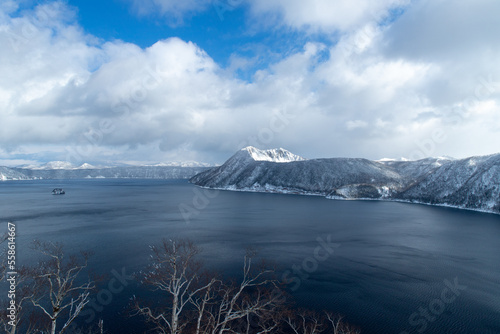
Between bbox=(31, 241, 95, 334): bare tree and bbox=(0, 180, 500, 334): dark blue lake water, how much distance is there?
10.1 ft

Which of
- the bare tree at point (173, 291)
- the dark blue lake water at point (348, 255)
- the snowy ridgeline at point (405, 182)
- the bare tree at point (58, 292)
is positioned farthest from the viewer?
the snowy ridgeline at point (405, 182)

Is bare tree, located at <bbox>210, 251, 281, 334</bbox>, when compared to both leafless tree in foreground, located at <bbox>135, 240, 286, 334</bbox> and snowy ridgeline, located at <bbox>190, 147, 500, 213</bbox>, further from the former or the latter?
snowy ridgeline, located at <bbox>190, 147, 500, 213</bbox>

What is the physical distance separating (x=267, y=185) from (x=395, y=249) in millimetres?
142494

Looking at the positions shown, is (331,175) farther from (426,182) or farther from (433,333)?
(433,333)

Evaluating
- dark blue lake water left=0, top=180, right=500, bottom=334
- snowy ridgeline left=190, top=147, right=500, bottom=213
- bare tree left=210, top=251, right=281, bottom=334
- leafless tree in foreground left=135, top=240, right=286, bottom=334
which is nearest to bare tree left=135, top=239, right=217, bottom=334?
leafless tree in foreground left=135, top=240, right=286, bottom=334

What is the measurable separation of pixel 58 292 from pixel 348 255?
45.5 metres

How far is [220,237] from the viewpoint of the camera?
58469 mm

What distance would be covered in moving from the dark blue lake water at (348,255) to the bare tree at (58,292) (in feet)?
10.1

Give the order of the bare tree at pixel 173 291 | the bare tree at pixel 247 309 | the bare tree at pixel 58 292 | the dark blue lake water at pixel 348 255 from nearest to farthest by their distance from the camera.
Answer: the bare tree at pixel 58 292 < the bare tree at pixel 173 291 < the bare tree at pixel 247 309 < the dark blue lake water at pixel 348 255

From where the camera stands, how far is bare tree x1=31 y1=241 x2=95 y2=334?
15.4 metres

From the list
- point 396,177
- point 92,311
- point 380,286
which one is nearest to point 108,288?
point 92,311

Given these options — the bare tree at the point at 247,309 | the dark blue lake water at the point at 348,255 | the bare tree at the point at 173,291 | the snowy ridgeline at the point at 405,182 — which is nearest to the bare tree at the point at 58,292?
the dark blue lake water at the point at 348,255

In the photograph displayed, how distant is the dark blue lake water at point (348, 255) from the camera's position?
93.1 ft

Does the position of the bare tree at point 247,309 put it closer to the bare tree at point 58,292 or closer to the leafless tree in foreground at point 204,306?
the leafless tree in foreground at point 204,306
